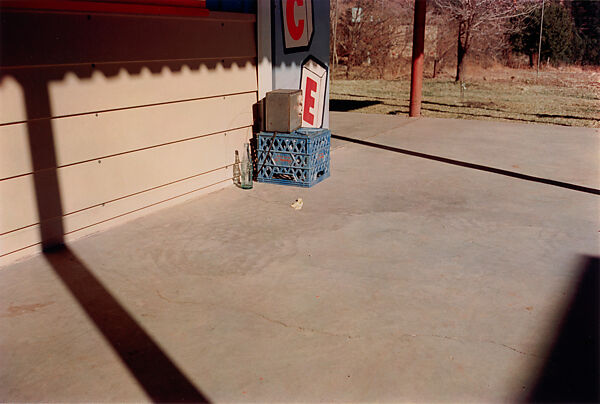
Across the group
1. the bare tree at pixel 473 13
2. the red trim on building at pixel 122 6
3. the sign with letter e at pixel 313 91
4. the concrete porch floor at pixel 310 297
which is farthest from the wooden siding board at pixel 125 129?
the bare tree at pixel 473 13

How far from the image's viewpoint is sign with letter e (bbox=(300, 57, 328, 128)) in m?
10.0

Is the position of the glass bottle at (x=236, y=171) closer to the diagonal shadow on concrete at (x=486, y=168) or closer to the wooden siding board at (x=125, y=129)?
the wooden siding board at (x=125, y=129)

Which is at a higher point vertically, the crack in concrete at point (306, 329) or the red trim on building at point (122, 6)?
the red trim on building at point (122, 6)

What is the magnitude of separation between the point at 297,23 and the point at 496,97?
11.5 m

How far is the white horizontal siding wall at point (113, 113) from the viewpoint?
555 cm

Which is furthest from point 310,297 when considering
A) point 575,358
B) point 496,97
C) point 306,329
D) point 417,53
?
point 496,97

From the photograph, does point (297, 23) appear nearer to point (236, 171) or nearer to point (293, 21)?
point (293, 21)

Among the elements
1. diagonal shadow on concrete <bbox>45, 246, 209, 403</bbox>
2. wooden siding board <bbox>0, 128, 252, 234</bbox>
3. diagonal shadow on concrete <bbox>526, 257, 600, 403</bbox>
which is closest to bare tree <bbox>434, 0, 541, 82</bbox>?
wooden siding board <bbox>0, 128, 252, 234</bbox>

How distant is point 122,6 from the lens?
6.21 m

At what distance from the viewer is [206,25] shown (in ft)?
24.9

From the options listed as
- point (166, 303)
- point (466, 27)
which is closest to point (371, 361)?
point (166, 303)

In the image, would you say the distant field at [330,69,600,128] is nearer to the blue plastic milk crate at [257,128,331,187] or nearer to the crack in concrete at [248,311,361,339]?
the blue plastic milk crate at [257,128,331,187]

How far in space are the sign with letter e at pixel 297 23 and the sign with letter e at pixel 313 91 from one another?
0.40 metres

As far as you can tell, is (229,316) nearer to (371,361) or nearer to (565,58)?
(371,361)
